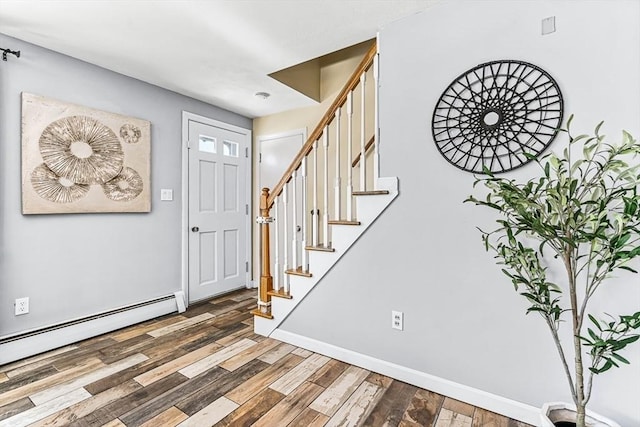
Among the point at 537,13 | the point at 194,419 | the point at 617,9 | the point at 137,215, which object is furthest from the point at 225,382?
the point at 617,9

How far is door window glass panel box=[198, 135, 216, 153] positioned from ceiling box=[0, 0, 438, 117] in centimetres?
76

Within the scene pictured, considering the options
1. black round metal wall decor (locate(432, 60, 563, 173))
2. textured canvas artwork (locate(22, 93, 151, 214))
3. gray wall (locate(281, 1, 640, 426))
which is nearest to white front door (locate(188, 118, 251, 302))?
textured canvas artwork (locate(22, 93, 151, 214))

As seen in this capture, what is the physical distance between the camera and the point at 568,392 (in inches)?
58.8

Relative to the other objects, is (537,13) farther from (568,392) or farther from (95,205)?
(95,205)

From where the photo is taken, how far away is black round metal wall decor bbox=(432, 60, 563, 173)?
1.55 meters

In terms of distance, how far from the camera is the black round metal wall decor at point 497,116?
5.08 feet

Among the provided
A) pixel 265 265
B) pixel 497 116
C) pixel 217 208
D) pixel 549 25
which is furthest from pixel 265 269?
pixel 549 25

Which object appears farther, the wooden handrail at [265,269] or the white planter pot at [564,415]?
the wooden handrail at [265,269]

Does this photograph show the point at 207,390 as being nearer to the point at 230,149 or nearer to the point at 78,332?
the point at 78,332

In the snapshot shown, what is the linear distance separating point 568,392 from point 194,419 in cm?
187

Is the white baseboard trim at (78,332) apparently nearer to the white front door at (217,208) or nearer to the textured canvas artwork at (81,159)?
the white front door at (217,208)

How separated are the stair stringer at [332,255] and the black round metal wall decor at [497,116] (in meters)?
0.43

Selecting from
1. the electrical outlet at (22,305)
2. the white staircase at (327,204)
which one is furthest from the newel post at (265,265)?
the electrical outlet at (22,305)

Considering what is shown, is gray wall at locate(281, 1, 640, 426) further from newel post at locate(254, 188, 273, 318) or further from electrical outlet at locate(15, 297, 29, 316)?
electrical outlet at locate(15, 297, 29, 316)
